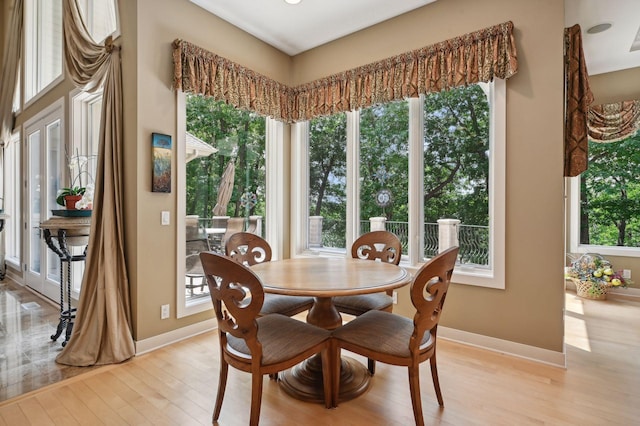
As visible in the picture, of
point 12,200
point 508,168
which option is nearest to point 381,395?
point 508,168

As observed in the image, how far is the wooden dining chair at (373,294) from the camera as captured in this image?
2.37m

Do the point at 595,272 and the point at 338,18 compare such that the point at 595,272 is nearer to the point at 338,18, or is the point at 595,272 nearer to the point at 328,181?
the point at 328,181

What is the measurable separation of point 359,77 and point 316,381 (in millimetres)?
2837

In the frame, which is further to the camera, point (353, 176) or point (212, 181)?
point (353, 176)

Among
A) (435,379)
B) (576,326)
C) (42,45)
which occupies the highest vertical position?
(42,45)

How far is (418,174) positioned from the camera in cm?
323

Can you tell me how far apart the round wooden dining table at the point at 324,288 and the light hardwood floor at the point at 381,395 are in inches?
3.4

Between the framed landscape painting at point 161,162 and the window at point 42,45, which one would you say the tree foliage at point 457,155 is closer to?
the framed landscape painting at point 161,162

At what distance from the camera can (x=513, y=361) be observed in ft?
8.32

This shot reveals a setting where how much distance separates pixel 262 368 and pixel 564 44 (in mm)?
3157

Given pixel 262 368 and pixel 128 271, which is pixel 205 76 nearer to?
pixel 128 271

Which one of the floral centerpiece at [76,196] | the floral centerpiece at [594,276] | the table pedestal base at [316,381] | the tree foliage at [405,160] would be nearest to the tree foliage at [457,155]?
the tree foliage at [405,160]

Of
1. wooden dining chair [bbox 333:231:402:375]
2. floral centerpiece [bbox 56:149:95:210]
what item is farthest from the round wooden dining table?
floral centerpiece [bbox 56:149:95:210]

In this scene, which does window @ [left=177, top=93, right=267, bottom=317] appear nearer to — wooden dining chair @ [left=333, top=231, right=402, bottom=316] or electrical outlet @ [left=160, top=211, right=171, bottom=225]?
electrical outlet @ [left=160, top=211, right=171, bottom=225]
